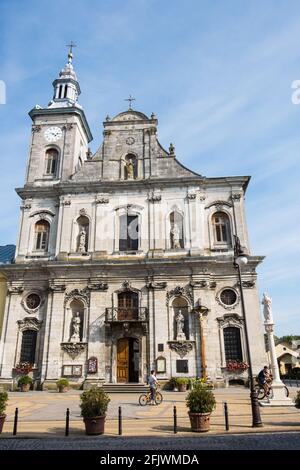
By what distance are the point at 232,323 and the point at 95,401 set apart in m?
16.6

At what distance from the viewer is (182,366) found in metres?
24.5

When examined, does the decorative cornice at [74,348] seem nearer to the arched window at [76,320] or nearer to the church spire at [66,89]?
the arched window at [76,320]

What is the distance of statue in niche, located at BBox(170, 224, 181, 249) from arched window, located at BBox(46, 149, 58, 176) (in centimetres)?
1211

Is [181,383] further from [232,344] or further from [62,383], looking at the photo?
[62,383]

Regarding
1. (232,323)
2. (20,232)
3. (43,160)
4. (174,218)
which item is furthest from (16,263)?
(232,323)

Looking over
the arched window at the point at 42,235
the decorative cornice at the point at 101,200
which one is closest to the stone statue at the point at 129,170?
the decorative cornice at the point at 101,200

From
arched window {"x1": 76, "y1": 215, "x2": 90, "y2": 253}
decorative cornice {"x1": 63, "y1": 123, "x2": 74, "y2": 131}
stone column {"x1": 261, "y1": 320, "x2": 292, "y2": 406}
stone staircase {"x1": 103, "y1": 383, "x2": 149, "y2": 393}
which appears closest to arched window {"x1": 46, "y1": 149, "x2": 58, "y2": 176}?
decorative cornice {"x1": 63, "y1": 123, "x2": 74, "y2": 131}

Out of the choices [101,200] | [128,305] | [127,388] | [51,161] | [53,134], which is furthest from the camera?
[53,134]

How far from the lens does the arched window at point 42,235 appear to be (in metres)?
29.5

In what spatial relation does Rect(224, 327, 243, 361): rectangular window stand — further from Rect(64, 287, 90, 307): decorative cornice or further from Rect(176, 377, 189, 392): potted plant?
Rect(64, 287, 90, 307): decorative cornice

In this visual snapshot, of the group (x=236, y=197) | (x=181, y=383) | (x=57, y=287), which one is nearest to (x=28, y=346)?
(x=57, y=287)

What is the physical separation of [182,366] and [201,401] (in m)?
13.8

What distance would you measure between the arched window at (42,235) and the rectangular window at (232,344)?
1557 cm

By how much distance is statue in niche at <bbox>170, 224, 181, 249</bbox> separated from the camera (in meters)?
28.0
